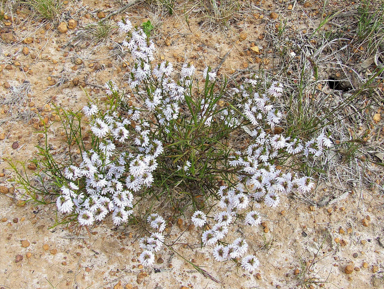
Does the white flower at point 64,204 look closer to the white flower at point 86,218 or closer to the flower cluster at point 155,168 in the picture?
the flower cluster at point 155,168

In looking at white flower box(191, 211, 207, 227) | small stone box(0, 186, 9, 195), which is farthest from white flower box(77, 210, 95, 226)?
small stone box(0, 186, 9, 195)

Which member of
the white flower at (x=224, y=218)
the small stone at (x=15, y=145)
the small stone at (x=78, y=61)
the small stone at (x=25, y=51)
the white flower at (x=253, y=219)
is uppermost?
the small stone at (x=25, y=51)

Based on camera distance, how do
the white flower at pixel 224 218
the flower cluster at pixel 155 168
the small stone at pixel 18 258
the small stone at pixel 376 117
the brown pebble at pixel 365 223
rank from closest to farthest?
the flower cluster at pixel 155 168
the white flower at pixel 224 218
the small stone at pixel 18 258
the brown pebble at pixel 365 223
the small stone at pixel 376 117

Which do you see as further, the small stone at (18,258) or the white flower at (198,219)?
the small stone at (18,258)

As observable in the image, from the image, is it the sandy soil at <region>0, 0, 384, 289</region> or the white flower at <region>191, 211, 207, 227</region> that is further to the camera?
the sandy soil at <region>0, 0, 384, 289</region>

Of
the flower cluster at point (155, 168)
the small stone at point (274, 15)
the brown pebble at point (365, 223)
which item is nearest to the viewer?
the flower cluster at point (155, 168)

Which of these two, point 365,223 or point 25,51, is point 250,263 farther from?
point 25,51

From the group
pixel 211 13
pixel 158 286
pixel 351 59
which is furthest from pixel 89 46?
pixel 351 59

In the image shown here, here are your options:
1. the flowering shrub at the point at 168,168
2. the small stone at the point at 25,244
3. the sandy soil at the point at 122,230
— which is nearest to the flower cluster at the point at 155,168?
the flowering shrub at the point at 168,168

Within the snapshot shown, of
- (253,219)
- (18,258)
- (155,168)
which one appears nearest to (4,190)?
(18,258)

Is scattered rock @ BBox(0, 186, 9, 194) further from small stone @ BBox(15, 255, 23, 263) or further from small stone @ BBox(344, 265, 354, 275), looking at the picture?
small stone @ BBox(344, 265, 354, 275)

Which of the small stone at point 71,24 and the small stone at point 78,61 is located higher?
the small stone at point 71,24
